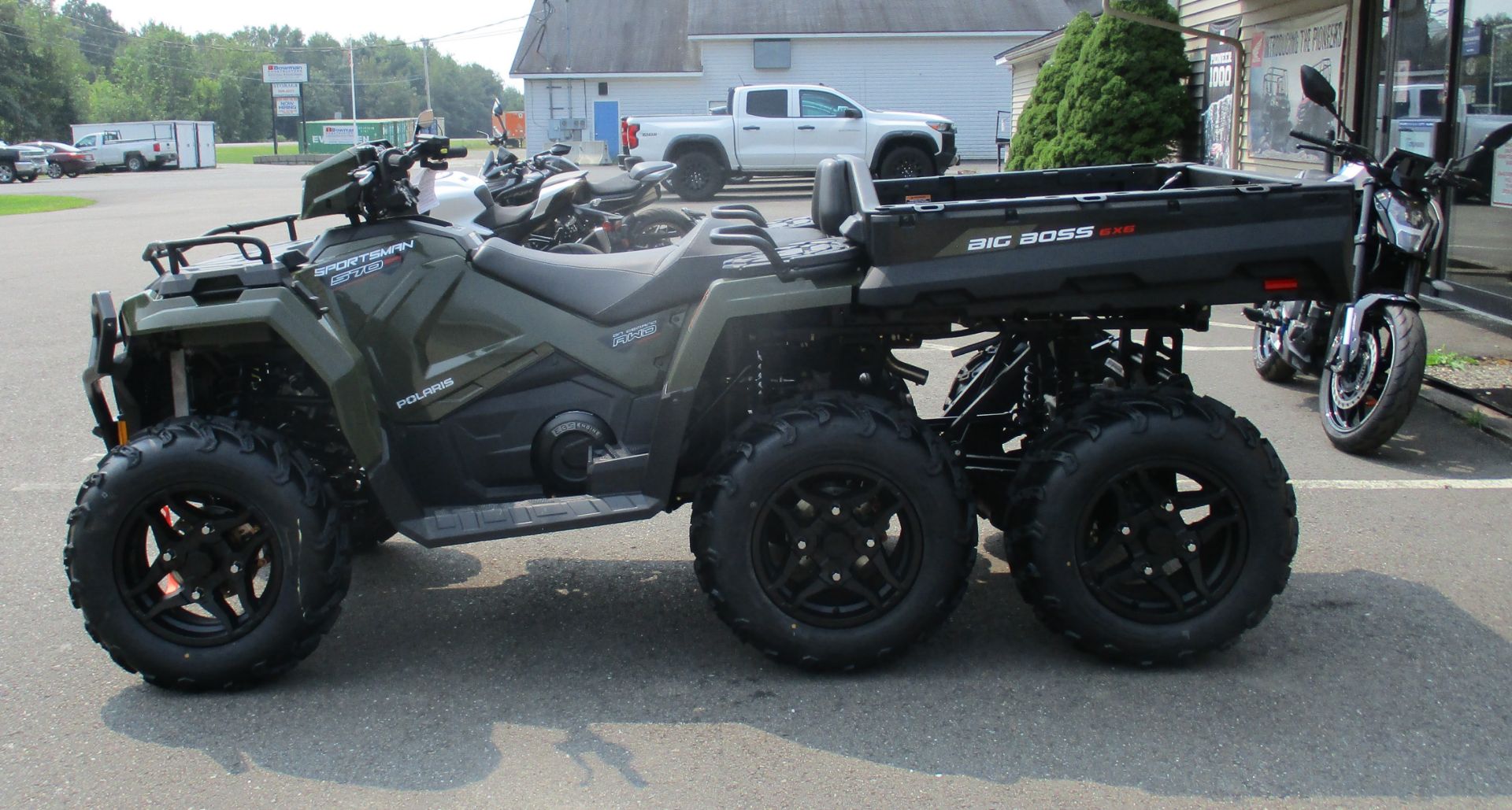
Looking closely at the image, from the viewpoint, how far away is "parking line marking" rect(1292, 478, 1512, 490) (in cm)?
590

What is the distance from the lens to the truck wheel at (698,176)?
81.5 feet

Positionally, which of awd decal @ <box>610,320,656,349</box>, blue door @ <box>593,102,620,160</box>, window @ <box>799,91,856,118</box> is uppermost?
blue door @ <box>593,102,620,160</box>

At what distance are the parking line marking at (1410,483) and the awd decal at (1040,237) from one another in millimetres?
2714

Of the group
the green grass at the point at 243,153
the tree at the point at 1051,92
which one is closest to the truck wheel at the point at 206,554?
the tree at the point at 1051,92

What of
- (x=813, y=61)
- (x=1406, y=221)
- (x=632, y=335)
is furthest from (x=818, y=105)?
(x=632, y=335)

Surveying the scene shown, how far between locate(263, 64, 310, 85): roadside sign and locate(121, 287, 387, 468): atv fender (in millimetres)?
70419

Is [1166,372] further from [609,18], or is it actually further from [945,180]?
[609,18]

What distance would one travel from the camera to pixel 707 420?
429 centimetres

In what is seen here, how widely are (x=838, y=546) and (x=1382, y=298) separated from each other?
13.4ft

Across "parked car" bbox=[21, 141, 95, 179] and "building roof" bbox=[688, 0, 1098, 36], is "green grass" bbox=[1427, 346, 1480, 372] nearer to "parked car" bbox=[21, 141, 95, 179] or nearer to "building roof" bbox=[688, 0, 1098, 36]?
"building roof" bbox=[688, 0, 1098, 36]

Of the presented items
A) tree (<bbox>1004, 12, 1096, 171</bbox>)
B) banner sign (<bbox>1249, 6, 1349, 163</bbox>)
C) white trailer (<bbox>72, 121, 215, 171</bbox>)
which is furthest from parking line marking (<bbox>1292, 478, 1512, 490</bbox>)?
white trailer (<bbox>72, 121, 215, 171</bbox>)

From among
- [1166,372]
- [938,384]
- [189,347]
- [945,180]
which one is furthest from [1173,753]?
[938,384]

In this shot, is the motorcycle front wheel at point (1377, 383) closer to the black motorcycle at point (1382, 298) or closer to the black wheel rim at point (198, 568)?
the black motorcycle at point (1382, 298)

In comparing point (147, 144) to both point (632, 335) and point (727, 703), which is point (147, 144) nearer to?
point (632, 335)
